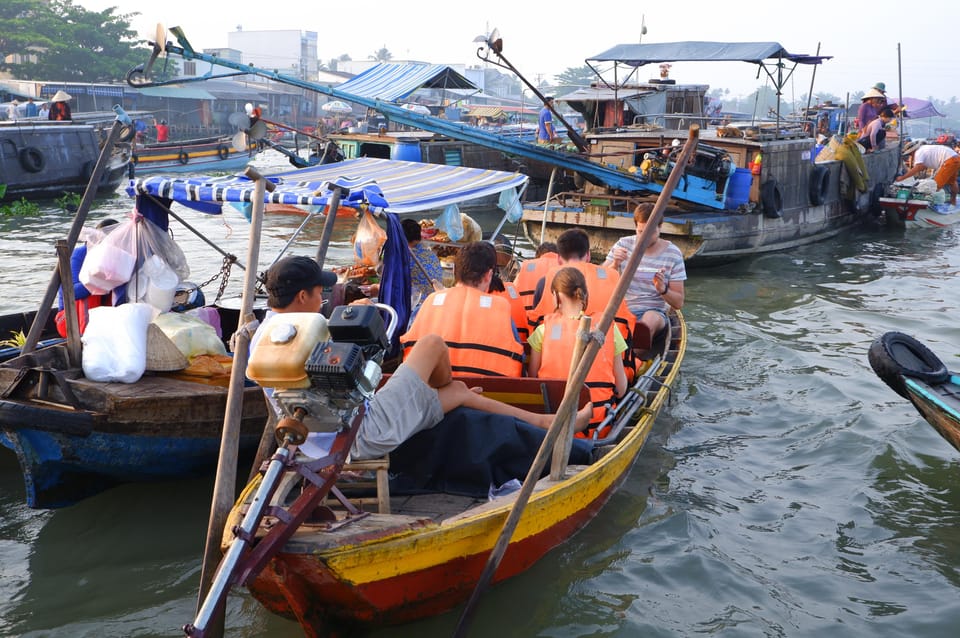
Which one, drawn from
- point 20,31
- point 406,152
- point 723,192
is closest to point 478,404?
point 723,192

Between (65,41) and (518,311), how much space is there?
3660 centimetres

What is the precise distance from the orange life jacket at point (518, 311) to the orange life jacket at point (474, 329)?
1407mm

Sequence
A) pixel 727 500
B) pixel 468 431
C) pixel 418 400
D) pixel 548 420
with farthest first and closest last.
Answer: pixel 727 500 → pixel 548 420 → pixel 468 431 → pixel 418 400

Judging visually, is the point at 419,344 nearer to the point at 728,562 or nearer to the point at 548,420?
the point at 548,420

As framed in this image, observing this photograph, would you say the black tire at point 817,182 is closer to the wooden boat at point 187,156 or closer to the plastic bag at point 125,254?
the plastic bag at point 125,254

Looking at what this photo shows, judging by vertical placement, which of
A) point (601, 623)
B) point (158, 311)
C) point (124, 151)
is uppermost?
point (124, 151)

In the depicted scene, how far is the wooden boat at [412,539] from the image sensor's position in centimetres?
325

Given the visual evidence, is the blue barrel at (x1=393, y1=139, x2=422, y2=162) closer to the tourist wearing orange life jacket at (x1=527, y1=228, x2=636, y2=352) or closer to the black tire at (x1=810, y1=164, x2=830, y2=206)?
the black tire at (x1=810, y1=164, x2=830, y2=206)

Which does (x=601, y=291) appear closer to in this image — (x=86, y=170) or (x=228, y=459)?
(x=228, y=459)

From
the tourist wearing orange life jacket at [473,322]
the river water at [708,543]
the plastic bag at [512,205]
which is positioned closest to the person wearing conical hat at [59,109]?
the plastic bag at [512,205]

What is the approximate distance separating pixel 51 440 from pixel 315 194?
2.31 m

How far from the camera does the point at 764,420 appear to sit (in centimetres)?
696

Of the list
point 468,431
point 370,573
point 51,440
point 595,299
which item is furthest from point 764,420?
point 51,440

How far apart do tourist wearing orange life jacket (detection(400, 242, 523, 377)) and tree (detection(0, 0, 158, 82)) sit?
3556 cm
